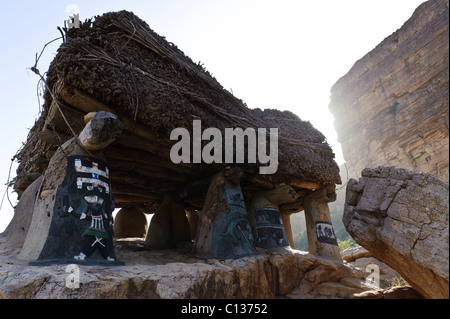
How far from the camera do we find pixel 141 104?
10.5 feet

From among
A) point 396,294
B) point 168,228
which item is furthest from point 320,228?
point 168,228

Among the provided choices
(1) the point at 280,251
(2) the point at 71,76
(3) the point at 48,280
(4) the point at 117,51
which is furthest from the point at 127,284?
(1) the point at 280,251

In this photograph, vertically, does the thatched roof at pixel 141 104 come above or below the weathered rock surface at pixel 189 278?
above

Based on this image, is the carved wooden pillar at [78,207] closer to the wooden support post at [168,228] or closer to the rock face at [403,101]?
the wooden support post at [168,228]

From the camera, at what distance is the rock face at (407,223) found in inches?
87.6

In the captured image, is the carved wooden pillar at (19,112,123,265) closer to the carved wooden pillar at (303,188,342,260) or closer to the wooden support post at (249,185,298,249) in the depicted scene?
the wooden support post at (249,185,298,249)

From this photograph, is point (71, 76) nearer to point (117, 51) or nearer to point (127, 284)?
point (117, 51)

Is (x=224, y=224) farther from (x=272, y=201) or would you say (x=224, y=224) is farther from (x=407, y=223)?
(x=407, y=223)

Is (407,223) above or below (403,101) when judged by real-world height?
below

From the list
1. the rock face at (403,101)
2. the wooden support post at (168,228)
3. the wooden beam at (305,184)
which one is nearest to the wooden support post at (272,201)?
the wooden beam at (305,184)

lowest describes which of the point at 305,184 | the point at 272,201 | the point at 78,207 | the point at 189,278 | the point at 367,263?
the point at 367,263

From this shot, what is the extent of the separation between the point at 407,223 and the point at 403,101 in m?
19.0

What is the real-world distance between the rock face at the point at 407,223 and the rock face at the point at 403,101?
11.4 meters

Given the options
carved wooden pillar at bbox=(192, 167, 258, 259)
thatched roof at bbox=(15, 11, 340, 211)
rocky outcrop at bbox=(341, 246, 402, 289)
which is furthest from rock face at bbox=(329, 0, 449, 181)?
carved wooden pillar at bbox=(192, 167, 258, 259)
